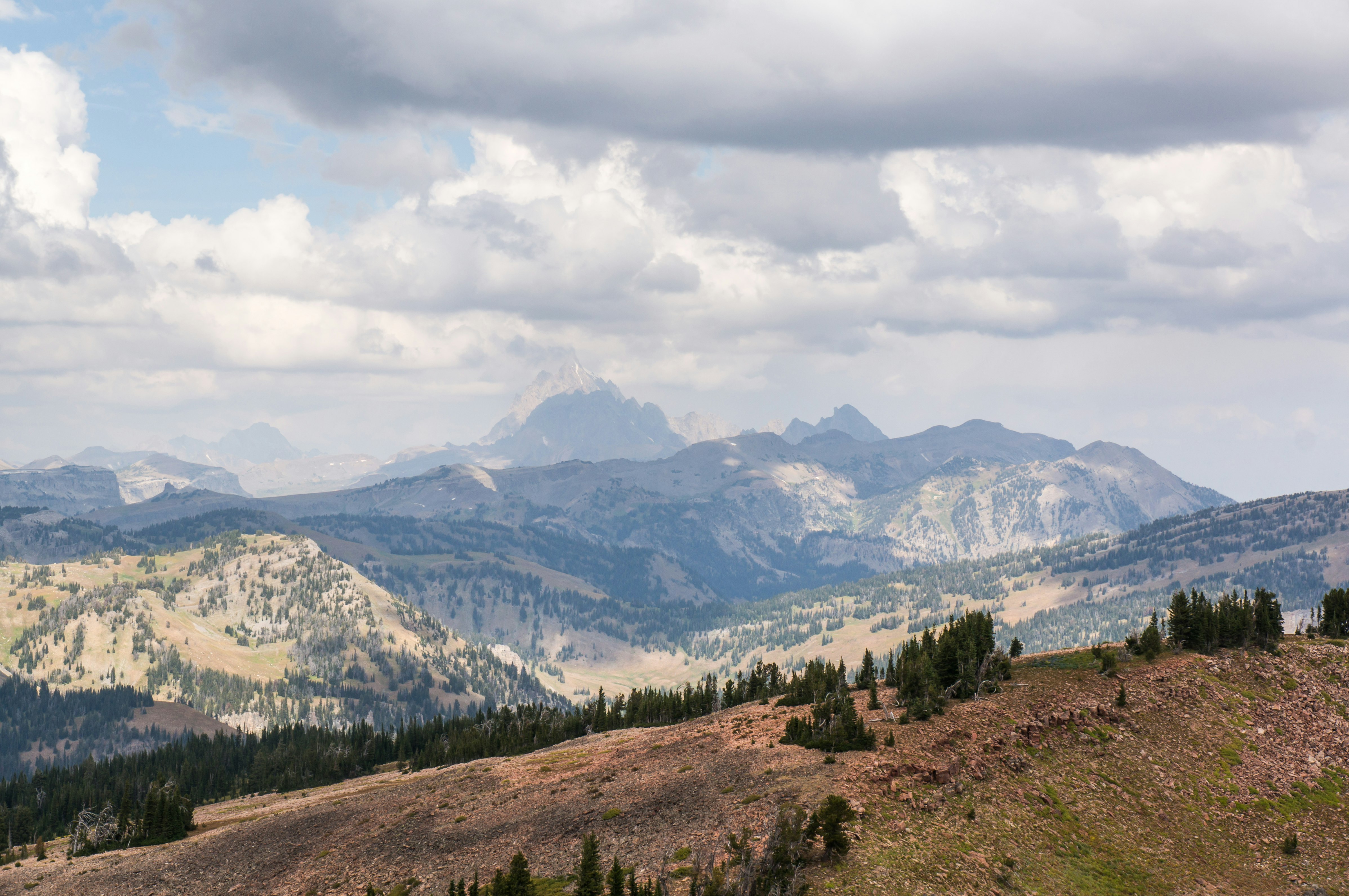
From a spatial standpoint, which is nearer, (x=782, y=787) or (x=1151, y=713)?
(x=782, y=787)

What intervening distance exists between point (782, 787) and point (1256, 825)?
130ft

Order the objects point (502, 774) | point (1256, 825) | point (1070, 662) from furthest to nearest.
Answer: point (502, 774), point (1070, 662), point (1256, 825)

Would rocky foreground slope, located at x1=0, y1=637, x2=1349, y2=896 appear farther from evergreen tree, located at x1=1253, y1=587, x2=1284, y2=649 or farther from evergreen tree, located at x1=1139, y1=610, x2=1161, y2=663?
evergreen tree, located at x1=1253, y1=587, x2=1284, y2=649

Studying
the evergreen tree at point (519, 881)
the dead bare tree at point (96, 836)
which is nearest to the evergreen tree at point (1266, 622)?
the evergreen tree at point (519, 881)

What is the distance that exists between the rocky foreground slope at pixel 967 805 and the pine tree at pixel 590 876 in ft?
14.6

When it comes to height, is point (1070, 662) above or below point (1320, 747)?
above

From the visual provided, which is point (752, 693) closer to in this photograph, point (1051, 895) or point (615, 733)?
point (615, 733)

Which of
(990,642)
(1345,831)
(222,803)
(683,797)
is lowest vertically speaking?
(222,803)

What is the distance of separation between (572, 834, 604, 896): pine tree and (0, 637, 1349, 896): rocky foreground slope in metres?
4.44

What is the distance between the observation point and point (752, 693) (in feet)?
545

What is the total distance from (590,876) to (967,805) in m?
28.0

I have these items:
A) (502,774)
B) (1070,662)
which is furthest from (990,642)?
(502,774)

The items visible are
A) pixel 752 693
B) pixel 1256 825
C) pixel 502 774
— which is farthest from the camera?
Result: pixel 752 693

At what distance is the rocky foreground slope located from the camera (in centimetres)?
6303
